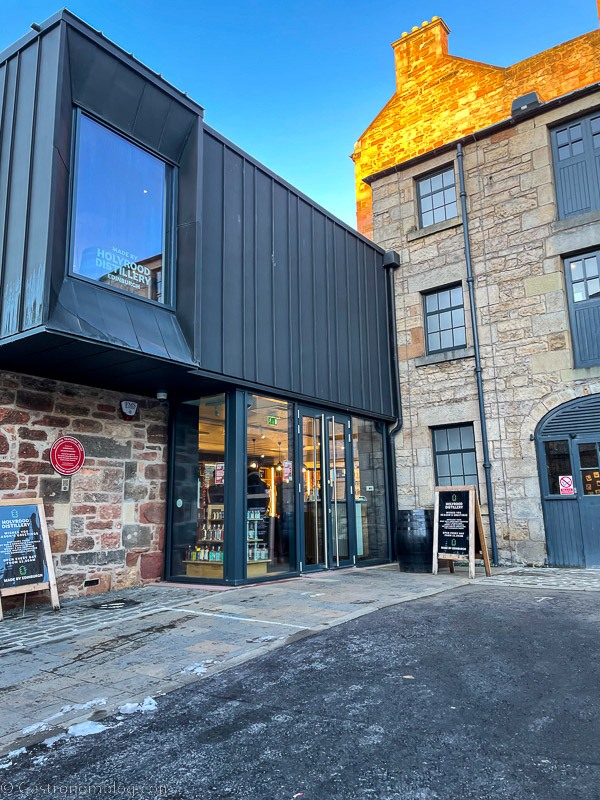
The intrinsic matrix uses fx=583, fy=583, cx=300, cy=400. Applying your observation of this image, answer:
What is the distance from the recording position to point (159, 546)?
862 centimetres

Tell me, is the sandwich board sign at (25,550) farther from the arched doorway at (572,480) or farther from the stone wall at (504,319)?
the arched doorway at (572,480)

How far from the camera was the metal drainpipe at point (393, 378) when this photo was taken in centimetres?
1191

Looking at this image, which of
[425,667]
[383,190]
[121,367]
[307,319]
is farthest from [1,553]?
[383,190]

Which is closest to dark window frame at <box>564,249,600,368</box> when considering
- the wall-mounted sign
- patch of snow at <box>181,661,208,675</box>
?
the wall-mounted sign

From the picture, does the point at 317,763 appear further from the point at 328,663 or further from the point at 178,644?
the point at 178,644

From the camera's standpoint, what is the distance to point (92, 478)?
777 centimetres

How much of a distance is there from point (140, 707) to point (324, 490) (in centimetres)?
650

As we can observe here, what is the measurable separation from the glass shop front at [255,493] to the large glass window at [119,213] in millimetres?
2232

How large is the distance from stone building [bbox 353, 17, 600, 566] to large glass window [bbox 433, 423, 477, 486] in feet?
0.07

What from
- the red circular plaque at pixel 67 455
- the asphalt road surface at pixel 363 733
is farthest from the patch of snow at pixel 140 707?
the red circular plaque at pixel 67 455

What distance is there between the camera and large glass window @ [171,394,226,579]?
8273 millimetres

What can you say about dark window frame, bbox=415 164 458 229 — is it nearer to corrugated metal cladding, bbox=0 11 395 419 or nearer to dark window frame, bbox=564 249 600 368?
corrugated metal cladding, bbox=0 11 395 419

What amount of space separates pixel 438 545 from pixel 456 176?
765 centimetres

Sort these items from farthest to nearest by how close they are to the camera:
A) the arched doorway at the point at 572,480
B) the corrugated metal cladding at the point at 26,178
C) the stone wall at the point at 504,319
→ the stone wall at the point at 504,319 < the arched doorway at the point at 572,480 < the corrugated metal cladding at the point at 26,178
